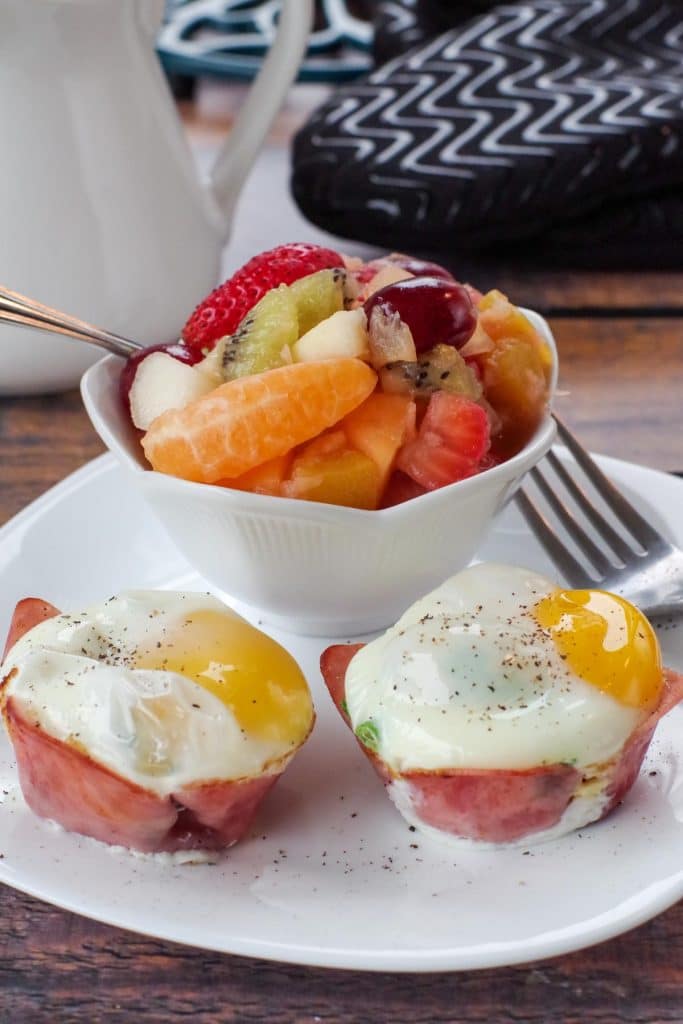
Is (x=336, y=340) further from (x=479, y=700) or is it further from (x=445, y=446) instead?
(x=479, y=700)

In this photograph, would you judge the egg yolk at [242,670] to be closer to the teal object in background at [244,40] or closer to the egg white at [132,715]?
the egg white at [132,715]

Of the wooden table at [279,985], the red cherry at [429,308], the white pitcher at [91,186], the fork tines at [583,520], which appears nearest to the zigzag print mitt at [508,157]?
the white pitcher at [91,186]

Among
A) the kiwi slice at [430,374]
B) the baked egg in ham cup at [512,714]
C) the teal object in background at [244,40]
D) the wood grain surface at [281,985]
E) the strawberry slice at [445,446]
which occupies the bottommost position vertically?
the teal object in background at [244,40]

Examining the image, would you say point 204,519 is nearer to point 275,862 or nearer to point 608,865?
point 275,862

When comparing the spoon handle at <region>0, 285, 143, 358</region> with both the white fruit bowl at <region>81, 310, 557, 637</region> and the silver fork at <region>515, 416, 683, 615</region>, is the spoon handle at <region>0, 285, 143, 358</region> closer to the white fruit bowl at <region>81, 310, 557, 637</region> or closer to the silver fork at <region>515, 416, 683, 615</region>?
the white fruit bowl at <region>81, 310, 557, 637</region>

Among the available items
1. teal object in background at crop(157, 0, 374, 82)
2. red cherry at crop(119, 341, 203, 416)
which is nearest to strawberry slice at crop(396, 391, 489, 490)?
red cherry at crop(119, 341, 203, 416)
